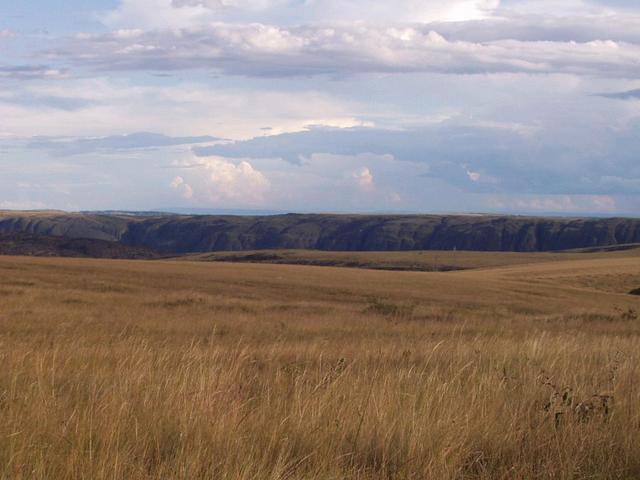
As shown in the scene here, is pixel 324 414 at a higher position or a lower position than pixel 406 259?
higher

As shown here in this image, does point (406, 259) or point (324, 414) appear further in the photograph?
point (406, 259)

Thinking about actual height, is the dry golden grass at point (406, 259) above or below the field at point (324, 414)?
below

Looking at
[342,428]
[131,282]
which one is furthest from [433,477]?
[131,282]

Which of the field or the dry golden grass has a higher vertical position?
the field

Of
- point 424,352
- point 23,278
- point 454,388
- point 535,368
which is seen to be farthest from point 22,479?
point 23,278

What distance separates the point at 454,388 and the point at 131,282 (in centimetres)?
2667

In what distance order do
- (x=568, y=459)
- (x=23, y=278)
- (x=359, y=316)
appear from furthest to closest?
1. (x=23, y=278)
2. (x=359, y=316)
3. (x=568, y=459)

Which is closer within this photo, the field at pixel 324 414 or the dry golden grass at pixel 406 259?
the field at pixel 324 414

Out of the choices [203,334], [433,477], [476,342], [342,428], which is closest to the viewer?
[433,477]

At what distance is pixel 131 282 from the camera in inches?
1265

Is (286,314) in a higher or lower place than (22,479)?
lower

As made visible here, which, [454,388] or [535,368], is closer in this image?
[454,388]

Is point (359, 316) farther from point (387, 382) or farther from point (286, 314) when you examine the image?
point (387, 382)

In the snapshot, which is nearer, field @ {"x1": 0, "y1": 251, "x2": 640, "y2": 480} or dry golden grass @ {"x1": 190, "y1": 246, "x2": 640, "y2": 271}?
field @ {"x1": 0, "y1": 251, "x2": 640, "y2": 480}
